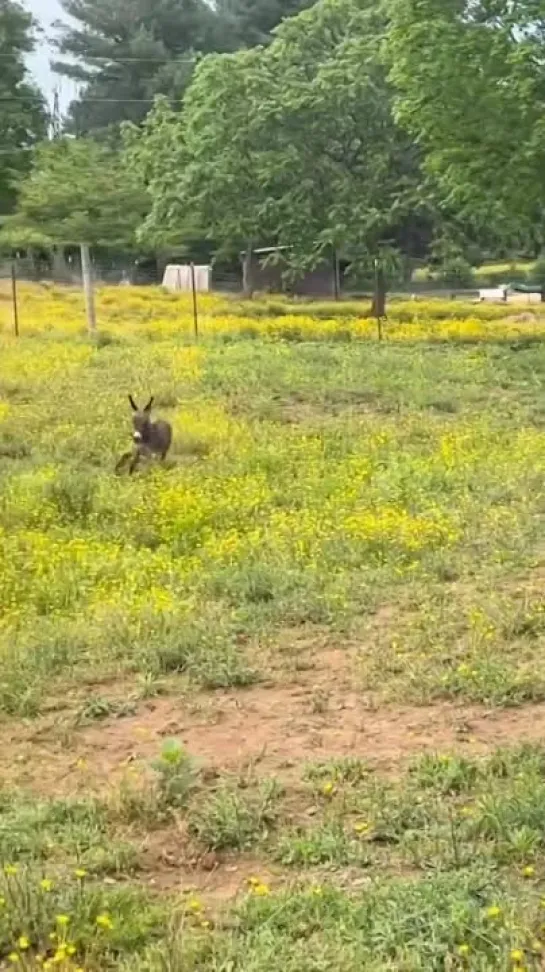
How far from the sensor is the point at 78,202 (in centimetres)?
2756

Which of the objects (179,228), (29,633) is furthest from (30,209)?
(29,633)

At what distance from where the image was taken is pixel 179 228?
34.0 metres

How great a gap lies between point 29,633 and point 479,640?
91.3 inches

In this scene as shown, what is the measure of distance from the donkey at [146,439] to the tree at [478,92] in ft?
36.3

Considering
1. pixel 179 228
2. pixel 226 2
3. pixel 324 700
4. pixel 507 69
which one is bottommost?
pixel 324 700

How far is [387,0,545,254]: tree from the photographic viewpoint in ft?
69.7

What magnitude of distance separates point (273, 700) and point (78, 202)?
23083 millimetres

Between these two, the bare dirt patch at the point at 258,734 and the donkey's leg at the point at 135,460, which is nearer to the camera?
the bare dirt patch at the point at 258,734

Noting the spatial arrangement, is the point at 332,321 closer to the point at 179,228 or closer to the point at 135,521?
the point at 179,228

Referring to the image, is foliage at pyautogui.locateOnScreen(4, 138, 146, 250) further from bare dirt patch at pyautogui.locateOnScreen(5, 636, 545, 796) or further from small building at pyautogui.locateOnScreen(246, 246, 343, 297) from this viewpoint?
bare dirt patch at pyautogui.locateOnScreen(5, 636, 545, 796)

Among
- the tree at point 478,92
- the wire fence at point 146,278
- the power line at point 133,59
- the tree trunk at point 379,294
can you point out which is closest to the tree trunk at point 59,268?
the wire fence at point 146,278

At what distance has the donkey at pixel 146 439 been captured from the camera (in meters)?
11.6

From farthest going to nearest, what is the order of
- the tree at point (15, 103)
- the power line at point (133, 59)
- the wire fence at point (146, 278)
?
1. the power line at point (133, 59)
2. the tree at point (15, 103)
3. the wire fence at point (146, 278)

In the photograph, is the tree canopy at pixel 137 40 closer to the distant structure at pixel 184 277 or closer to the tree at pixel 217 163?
the distant structure at pixel 184 277
